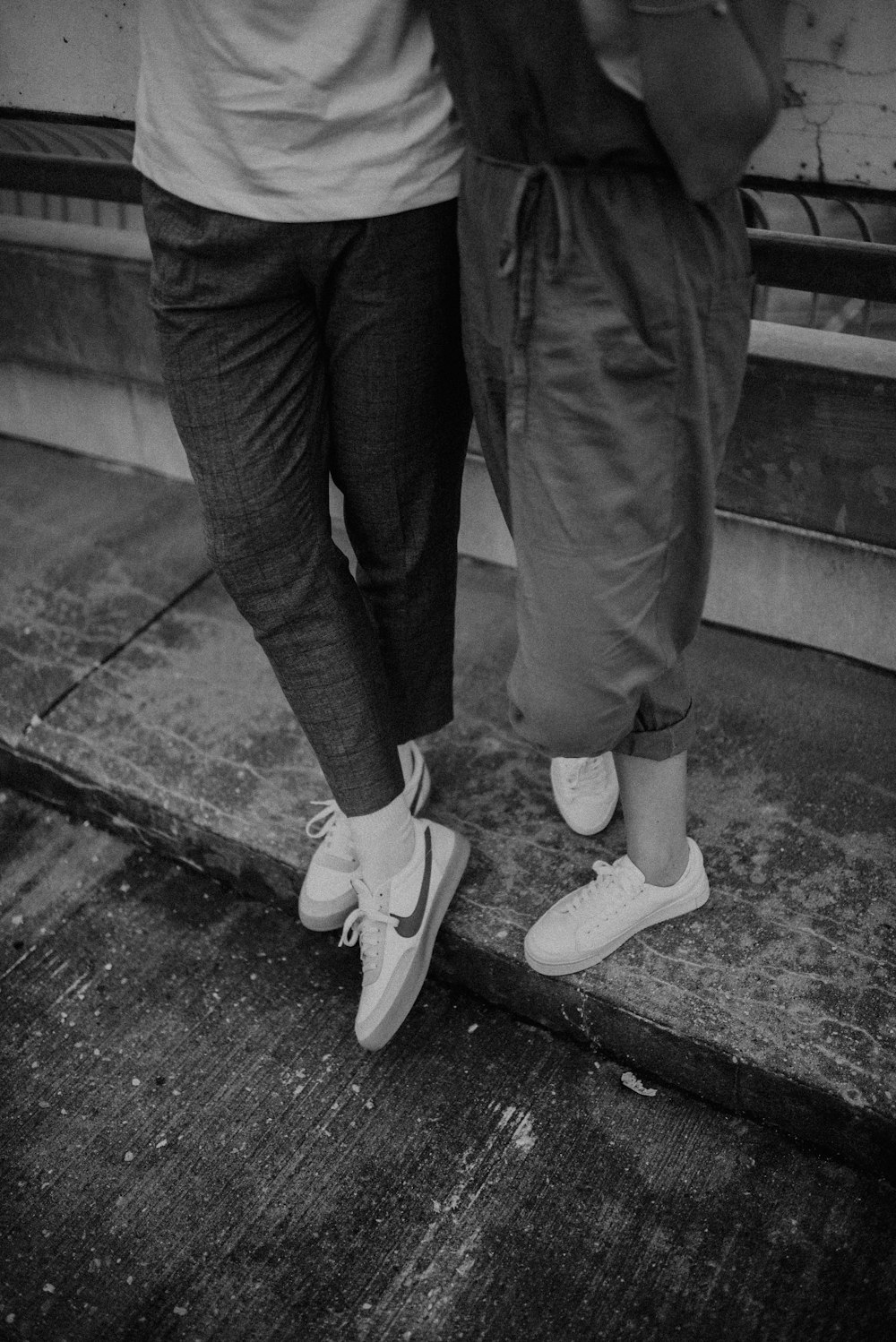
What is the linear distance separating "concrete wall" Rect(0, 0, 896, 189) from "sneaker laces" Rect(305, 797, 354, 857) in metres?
1.34

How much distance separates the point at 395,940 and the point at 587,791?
0.48 metres

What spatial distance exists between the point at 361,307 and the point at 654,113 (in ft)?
1.73

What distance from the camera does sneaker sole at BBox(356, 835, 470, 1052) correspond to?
77.7 inches

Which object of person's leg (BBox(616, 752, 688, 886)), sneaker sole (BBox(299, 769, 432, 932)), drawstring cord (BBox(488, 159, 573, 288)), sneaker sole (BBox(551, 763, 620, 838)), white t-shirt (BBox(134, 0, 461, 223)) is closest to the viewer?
drawstring cord (BBox(488, 159, 573, 288))

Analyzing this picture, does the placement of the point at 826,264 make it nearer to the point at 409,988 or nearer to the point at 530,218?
the point at 530,218

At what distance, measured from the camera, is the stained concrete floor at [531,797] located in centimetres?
190

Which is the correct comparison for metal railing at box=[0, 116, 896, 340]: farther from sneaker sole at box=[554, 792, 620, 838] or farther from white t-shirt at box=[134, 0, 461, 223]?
sneaker sole at box=[554, 792, 620, 838]

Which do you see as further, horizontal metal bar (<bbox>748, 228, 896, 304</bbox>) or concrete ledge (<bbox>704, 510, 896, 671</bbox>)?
concrete ledge (<bbox>704, 510, 896, 671</bbox>)

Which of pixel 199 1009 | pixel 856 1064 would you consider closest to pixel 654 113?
pixel 856 1064

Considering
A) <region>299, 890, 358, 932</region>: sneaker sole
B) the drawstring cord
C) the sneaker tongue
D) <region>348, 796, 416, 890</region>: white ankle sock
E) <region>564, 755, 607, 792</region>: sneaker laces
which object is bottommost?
<region>299, 890, 358, 932</region>: sneaker sole

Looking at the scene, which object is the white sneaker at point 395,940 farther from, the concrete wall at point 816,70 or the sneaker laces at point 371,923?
the concrete wall at point 816,70

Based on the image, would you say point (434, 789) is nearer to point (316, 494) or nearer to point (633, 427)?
point (316, 494)

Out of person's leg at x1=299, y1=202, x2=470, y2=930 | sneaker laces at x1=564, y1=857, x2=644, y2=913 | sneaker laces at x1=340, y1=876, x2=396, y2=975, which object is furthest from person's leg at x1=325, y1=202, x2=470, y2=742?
sneaker laces at x1=564, y1=857, x2=644, y2=913

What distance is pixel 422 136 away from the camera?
4.91 feet
